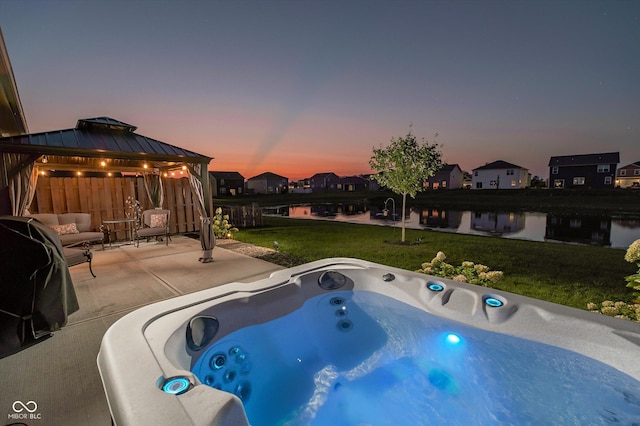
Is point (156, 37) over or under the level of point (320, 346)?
over

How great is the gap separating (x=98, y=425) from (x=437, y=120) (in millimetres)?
14865

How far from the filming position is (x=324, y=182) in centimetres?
6506

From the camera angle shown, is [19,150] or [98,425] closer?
[98,425]

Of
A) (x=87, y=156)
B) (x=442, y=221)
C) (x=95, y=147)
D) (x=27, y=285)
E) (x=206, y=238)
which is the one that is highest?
(x=95, y=147)

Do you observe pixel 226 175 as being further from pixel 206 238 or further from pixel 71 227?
pixel 206 238

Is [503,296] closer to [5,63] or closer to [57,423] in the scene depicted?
[57,423]

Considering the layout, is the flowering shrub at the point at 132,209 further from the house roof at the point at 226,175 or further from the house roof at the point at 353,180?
the house roof at the point at 353,180

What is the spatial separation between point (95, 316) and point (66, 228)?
4.70 m

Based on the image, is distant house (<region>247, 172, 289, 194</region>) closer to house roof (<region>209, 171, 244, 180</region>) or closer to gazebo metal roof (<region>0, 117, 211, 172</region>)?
house roof (<region>209, 171, 244, 180</region>)

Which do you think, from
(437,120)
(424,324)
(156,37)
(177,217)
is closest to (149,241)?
(177,217)

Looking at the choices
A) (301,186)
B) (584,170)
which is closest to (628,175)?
(584,170)

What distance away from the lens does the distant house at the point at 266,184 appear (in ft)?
189

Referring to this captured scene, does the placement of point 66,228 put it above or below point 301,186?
below

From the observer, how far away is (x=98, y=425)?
189 cm
